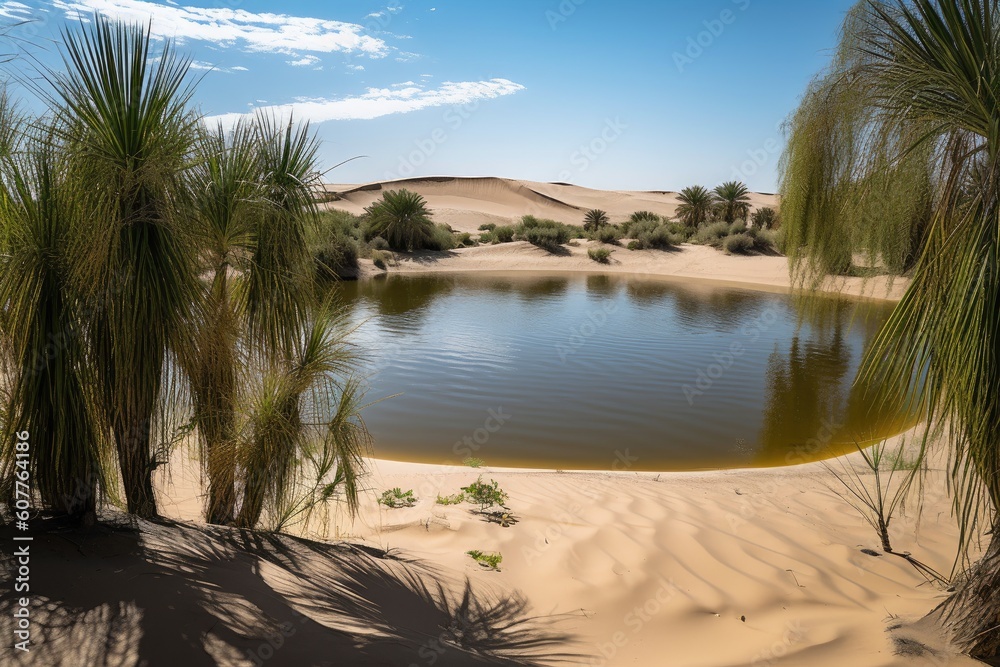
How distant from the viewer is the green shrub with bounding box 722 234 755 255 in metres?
34.2

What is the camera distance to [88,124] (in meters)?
3.20

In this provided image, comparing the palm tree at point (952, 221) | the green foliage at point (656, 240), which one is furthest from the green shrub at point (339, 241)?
the green foliage at point (656, 240)

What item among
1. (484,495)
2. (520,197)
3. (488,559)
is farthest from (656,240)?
(520,197)

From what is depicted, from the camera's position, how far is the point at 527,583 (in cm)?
445

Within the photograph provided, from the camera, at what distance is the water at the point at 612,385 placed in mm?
8539

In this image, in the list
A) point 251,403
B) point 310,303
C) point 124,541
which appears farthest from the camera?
point 310,303

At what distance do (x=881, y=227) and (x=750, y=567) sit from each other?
3276 millimetres

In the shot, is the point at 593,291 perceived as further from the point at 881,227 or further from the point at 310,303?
the point at 310,303

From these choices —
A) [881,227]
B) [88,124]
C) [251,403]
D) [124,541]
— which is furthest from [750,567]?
[88,124]

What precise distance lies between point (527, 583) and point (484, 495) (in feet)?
5.07

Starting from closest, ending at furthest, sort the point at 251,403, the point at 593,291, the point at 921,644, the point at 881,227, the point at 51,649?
the point at 51,649
the point at 921,644
the point at 251,403
the point at 881,227
the point at 593,291

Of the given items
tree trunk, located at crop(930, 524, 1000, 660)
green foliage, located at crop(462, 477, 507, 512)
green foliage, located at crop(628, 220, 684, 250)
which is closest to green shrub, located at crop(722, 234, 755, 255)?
green foliage, located at crop(628, 220, 684, 250)

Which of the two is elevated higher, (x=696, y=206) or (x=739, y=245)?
(x=696, y=206)

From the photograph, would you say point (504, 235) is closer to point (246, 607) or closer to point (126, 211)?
point (126, 211)
